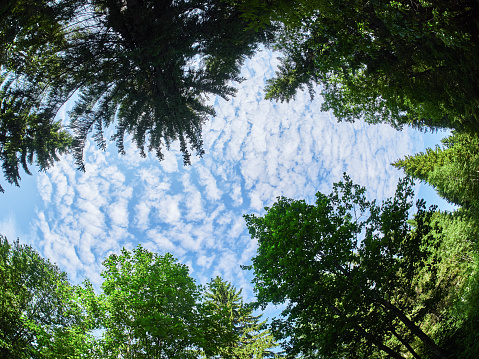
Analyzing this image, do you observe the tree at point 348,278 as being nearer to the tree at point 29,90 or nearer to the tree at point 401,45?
the tree at point 401,45

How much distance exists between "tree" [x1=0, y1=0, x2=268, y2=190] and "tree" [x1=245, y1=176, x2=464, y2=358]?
4043 millimetres

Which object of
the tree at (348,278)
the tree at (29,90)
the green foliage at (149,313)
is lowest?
the tree at (348,278)

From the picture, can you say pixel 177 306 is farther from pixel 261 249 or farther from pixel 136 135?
pixel 136 135

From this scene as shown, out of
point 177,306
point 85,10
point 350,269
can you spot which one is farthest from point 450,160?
point 85,10

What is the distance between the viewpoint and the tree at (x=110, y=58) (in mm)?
3916

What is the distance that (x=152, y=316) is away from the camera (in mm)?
6242

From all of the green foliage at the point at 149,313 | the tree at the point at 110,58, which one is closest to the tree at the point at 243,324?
the green foliage at the point at 149,313

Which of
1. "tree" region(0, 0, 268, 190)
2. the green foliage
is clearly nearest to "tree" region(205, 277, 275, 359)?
the green foliage

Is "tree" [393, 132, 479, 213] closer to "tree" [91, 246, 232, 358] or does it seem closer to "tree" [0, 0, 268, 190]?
"tree" [0, 0, 268, 190]

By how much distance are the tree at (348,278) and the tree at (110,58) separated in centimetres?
404

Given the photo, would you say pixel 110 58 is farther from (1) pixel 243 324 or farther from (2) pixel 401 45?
(1) pixel 243 324

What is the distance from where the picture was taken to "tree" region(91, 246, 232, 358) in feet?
20.3

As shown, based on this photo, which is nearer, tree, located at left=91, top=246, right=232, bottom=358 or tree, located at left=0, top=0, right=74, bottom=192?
tree, located at left=0, top=0, right=74, bottom=192

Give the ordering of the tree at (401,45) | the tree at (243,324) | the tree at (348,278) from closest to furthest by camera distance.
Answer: the tree at (401,45) → the tree at (348,278) → the tree at (243,324)
